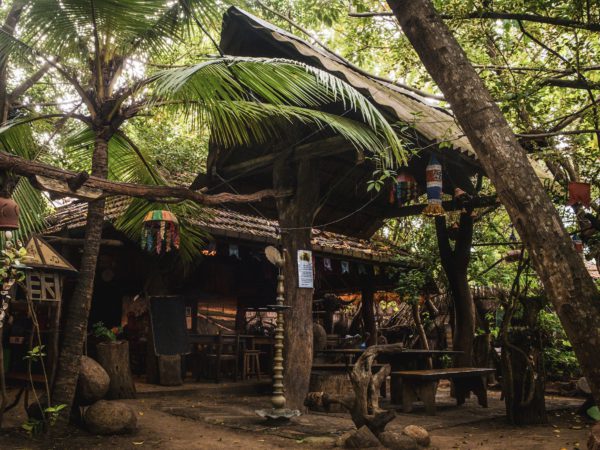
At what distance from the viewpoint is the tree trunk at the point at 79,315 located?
5441 millimetres

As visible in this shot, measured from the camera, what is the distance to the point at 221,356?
1031cm

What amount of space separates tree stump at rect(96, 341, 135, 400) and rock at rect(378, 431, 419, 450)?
401 cm

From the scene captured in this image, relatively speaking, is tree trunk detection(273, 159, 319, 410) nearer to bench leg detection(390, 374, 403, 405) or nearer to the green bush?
bench leg detection(390, 374, 403, 405)

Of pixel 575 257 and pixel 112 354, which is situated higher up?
pixel 575 257

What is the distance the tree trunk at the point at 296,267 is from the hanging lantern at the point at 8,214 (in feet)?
11.6

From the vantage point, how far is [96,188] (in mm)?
4766

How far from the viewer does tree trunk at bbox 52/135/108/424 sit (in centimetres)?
544

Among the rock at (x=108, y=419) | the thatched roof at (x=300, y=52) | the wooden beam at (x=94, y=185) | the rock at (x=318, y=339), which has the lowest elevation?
the rock at (x=108, y=419)

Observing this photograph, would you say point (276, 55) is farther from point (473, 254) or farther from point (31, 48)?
point (473, 254)

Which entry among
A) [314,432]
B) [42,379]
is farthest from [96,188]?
[314,432]

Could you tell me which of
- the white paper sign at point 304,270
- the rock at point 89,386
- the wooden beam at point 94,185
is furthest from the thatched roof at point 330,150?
the rock at point 89,386

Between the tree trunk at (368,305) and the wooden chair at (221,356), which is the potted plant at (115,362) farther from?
the tree trunk at (368,305)

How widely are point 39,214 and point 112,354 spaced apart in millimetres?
2345

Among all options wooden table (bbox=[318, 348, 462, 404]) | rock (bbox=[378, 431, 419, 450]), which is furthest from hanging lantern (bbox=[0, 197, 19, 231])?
wooden table (bbox=[318, 348, 462, 404])
